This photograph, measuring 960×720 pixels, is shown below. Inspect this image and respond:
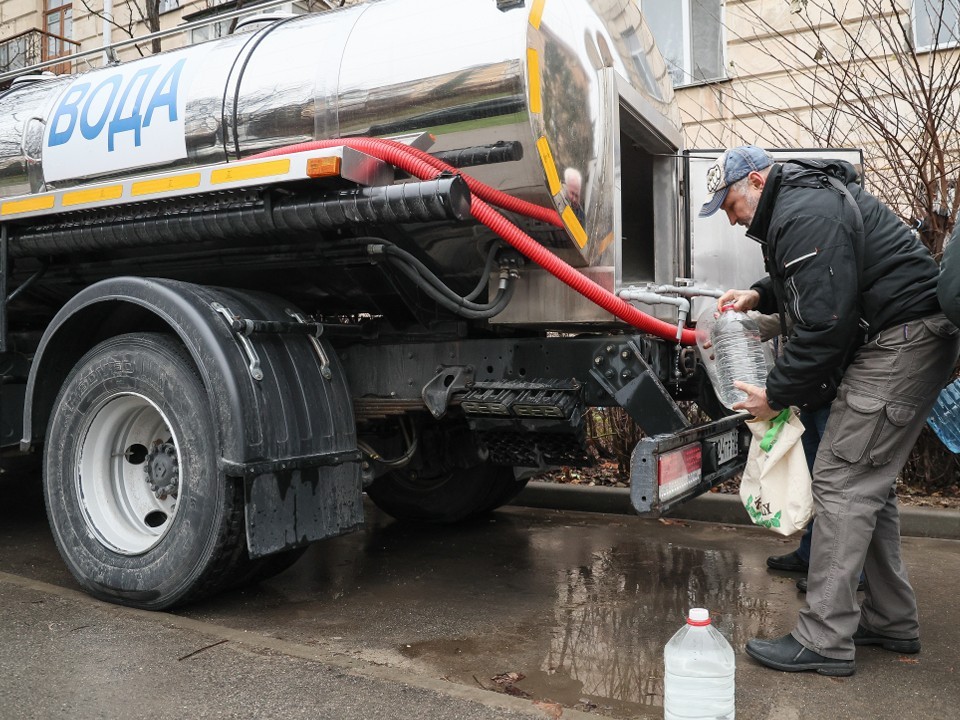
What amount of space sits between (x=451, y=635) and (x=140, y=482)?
1.65 meters

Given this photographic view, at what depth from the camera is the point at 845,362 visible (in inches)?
124

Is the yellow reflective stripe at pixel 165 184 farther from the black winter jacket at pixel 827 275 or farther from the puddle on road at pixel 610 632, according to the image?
the black winter jacket at pixel 827 275

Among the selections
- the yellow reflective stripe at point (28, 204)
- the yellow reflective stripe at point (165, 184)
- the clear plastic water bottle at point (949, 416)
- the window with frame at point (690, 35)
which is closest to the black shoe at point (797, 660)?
the clear plastic water bottle at point (949, 416)

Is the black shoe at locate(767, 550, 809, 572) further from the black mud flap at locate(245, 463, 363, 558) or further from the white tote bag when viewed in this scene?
the black mud flap at locate(245, 463, 363, 558)

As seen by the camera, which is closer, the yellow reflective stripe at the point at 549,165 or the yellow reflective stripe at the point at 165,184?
the yellow reflective stripe at the point at 549,165

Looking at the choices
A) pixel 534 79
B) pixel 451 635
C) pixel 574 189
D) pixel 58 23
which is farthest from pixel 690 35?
pixel 58 23

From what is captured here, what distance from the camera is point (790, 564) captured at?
432cm

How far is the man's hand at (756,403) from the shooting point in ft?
10.4

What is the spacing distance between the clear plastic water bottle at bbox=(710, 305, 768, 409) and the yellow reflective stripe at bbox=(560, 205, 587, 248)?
635 millimetres

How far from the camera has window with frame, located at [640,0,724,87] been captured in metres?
10.5

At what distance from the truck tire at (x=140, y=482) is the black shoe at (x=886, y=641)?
7.84 ft

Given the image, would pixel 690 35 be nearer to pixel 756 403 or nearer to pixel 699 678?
pixel 756 403

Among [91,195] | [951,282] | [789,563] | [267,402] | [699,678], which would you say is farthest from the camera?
[789,563]

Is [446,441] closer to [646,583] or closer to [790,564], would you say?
[646,583]
